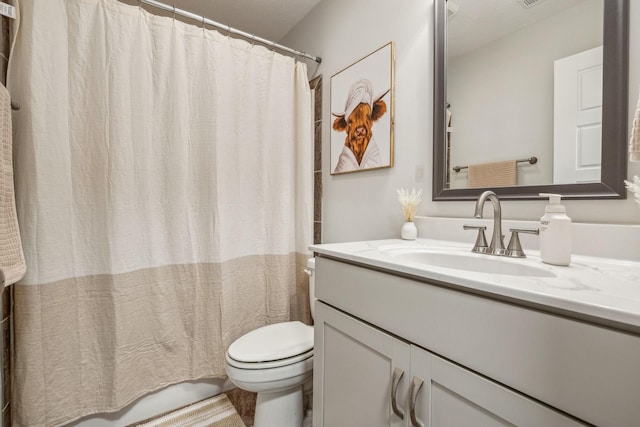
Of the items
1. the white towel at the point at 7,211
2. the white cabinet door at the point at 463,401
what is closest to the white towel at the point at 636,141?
the white cabinet door at the point at 463,401

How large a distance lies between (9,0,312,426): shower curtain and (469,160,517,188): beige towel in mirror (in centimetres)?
95

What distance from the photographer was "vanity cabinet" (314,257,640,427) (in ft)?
1.36

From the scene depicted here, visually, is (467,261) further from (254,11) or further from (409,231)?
(254,11)

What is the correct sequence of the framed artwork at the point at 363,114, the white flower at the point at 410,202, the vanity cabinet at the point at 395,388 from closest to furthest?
the vanity cabinet at the point at 395,388, the white flower at the point at 410,202, the framed artwork at the point at 363,114

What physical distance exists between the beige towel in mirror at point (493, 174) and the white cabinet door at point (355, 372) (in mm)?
718

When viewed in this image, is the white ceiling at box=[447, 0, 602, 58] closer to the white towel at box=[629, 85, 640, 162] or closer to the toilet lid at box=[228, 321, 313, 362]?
the white towel at box=[629, 85, 640, 162]

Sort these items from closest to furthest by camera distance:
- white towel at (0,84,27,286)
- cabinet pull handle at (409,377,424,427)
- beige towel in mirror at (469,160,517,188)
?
cabinet pull handle at (409,377,424,427), white towel at (0,84,27,286), beige towel in mirror at (469,160,517,188)

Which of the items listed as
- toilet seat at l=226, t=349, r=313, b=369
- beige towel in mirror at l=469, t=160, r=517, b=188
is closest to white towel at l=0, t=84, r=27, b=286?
toilet seat at l=226, t=349, r=313, b=369

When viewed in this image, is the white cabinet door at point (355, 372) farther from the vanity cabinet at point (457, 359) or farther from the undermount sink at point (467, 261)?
the undermount sink at point (467, 261)

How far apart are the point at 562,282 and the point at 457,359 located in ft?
0.85

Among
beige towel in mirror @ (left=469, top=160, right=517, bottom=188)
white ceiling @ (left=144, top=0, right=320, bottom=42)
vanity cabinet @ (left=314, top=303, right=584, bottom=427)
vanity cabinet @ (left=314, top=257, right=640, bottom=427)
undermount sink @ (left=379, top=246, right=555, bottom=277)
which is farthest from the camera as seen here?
white ceiling @ (left=144, top=0, right=320, bottom=42)

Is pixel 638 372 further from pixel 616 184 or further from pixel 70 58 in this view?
pixel 70 58

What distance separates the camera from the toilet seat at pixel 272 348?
3.70 ft

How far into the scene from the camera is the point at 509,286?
50 cm
